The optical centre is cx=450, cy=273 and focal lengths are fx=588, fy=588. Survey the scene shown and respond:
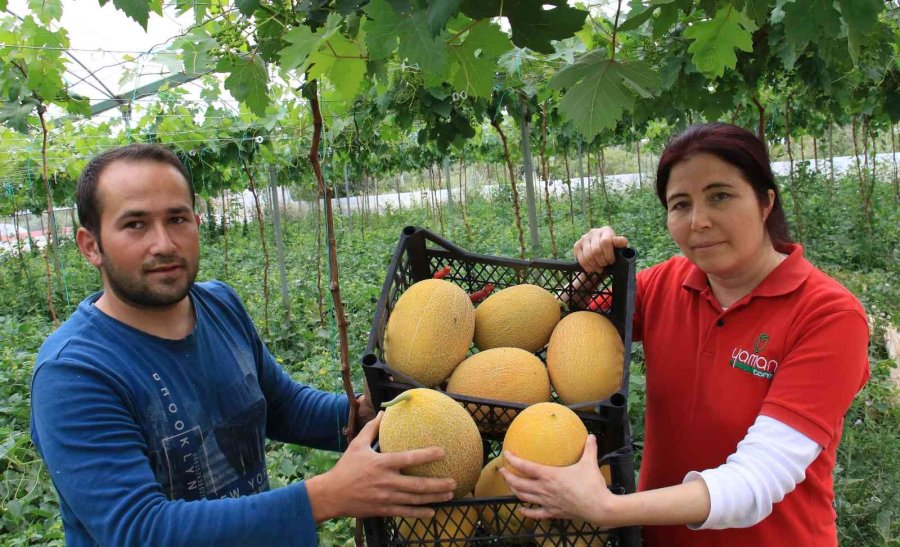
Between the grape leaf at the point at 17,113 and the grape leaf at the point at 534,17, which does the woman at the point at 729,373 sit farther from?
the grape leaf at the point at 17,113

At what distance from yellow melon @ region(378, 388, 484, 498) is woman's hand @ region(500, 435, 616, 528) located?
0.10 meters

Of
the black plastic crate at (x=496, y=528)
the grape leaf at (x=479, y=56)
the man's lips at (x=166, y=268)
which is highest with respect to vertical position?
the grape leaf at (x=479, y=56)

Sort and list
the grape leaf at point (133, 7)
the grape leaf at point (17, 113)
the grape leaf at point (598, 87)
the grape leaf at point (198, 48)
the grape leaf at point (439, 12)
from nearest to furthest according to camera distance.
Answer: the grape leaf at point (439, 12), the grape leaf at point (133, 7), the grape leaf at point (598, 87), the grape leaf at point (198, 48), the grape leaf at point (17, 113)

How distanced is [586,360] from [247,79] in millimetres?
1049

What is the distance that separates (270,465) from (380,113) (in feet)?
8.31

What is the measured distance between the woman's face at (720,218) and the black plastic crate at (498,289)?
17 cm

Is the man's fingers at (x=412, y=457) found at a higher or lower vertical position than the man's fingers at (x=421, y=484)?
higher

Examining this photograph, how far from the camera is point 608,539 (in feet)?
3.75

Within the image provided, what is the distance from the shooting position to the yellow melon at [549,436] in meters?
1.06

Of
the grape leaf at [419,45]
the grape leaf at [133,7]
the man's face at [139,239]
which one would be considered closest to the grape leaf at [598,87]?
the grape leaf at [419,45]

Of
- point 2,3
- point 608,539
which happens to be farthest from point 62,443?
point 608,539

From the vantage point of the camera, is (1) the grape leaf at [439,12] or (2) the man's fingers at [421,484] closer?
(1) the grape leaf at [439,12]

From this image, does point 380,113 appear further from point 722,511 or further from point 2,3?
point 722,511

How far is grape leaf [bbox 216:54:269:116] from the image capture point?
1405 millimetres
